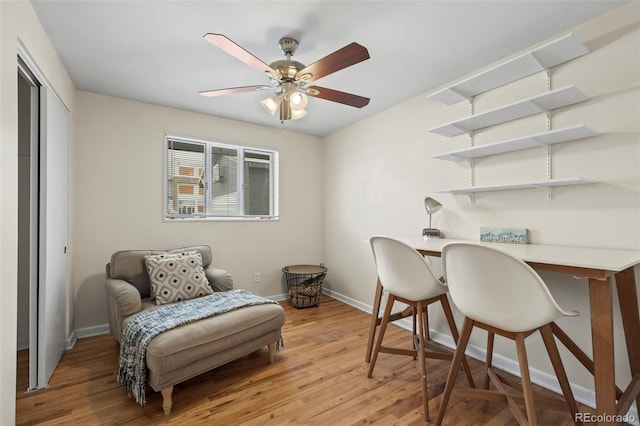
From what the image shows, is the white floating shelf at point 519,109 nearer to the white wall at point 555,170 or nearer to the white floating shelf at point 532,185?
the white wall at point 555,170

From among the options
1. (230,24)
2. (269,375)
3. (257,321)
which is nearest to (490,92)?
(230,24)

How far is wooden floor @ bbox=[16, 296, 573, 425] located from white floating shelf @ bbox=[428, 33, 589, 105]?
84.4 inches

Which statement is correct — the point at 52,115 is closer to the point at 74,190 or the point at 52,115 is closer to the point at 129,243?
the point at 74,190

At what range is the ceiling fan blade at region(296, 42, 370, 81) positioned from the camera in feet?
4.99

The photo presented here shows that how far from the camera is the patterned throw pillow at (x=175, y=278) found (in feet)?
7.92

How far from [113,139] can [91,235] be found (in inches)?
38.2

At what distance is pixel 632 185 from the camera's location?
1637mm

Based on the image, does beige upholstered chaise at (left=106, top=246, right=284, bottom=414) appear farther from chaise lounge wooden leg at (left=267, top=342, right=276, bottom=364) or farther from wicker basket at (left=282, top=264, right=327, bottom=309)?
wicker basket at (left=282, top=264, right=327, bottom=309)

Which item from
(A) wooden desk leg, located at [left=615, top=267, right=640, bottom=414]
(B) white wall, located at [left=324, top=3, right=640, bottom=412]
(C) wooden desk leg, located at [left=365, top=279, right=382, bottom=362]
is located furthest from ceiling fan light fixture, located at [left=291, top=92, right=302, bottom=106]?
(A) wooden desk leg, located at [left=615, top=267, right=640, bottom=414]

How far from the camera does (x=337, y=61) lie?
1.64 meters

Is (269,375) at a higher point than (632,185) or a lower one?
lower

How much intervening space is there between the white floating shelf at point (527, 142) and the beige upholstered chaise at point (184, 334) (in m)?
1.95

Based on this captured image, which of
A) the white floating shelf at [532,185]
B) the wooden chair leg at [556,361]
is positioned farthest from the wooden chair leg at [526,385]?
the white floating shelf at [532,185]

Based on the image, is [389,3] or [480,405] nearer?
[389,3]
